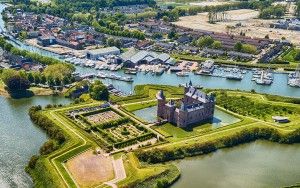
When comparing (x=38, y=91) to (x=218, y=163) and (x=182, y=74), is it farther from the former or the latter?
(x=218, y=163)

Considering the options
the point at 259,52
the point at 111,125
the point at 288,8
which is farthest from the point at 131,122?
the point at 288,8

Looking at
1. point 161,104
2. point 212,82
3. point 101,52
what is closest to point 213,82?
point 212,82

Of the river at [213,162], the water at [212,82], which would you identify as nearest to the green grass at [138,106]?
the water at [212,82]

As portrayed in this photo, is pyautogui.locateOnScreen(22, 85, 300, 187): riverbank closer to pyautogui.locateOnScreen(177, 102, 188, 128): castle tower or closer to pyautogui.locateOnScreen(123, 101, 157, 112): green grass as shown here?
pyautogui.locateOnScreen(123, 101, 157, 112): green grass

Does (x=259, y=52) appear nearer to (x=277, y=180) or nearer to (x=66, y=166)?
(x=277, y=180)

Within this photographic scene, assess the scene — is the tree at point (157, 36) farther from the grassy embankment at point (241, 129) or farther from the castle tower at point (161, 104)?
the castle tower at point (161, 104)
